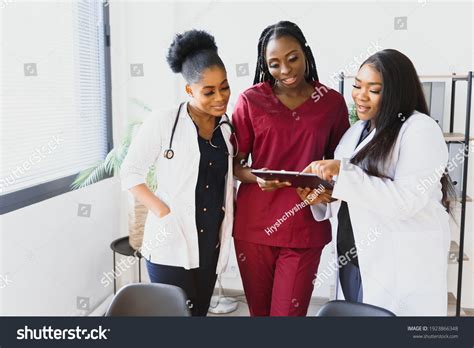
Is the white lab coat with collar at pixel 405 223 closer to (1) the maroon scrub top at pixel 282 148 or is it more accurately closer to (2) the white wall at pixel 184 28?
(1) the maroon scrub top at pixel 282 148

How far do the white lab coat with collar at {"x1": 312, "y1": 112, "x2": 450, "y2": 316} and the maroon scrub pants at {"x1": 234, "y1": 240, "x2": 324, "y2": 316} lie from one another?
0.26 meters

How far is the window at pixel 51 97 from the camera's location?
2152mm

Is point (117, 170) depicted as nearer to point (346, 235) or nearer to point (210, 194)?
point (210, 194)

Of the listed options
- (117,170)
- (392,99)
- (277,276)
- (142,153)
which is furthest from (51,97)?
(392,99)

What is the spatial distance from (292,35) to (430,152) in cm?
64

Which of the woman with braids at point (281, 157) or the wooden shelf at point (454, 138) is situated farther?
the wooden shelf at point (454, 138)

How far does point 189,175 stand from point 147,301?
16.7 inches

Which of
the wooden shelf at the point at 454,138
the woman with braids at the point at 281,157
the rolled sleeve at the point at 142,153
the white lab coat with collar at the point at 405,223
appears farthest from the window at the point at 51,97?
the wooden shelf at the point at 454,138

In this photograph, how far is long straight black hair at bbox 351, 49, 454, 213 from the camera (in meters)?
1.45

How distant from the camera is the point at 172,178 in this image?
1677 millimetres

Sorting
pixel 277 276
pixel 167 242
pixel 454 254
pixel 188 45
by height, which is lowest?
pixel 454 254

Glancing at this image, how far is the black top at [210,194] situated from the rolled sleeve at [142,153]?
0.15 m

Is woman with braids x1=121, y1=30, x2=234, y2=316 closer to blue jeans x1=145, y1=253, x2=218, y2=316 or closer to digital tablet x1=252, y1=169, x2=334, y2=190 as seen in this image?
blue jeans x1=145, y1=253, x2=218, y2=316
